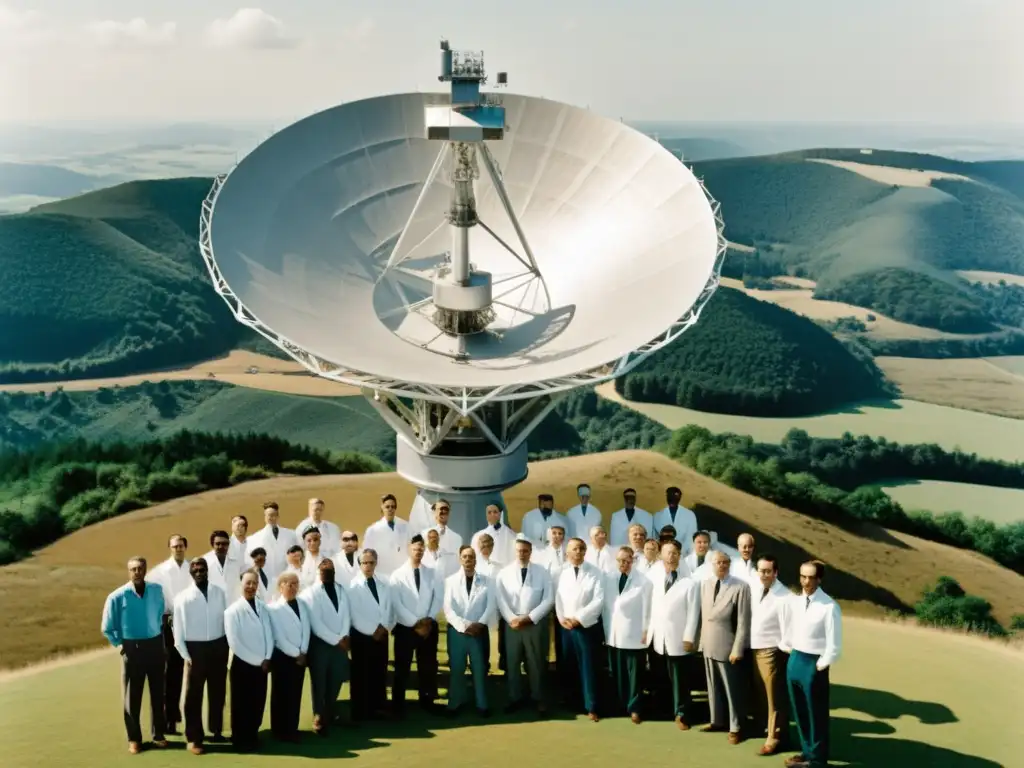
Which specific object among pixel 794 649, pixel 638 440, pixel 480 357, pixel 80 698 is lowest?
pixel 638 440

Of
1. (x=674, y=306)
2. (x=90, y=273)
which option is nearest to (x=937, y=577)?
(x=674, y=306)

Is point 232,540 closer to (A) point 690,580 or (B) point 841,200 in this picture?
(A) point 690,580

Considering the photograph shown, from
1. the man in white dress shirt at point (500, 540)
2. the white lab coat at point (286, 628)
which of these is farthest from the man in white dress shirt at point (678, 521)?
the white lab coat at point (286, 628)

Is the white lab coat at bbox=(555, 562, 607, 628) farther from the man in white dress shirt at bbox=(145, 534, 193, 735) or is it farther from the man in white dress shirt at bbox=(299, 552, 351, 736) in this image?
the man in white dress shirt at bbox=(145, 534, 193, 735)

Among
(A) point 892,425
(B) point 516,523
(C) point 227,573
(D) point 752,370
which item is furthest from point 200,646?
(D) point 752,370

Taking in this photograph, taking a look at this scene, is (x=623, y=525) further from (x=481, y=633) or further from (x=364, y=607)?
(x=364, y=607)

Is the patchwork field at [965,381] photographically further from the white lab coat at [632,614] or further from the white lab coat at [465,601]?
the white lab coat at [465,601]

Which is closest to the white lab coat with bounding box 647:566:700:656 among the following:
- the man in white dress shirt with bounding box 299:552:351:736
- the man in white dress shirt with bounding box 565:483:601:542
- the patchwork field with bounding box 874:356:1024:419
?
the man in white dress shirt with bounding box 299:552:351:736
